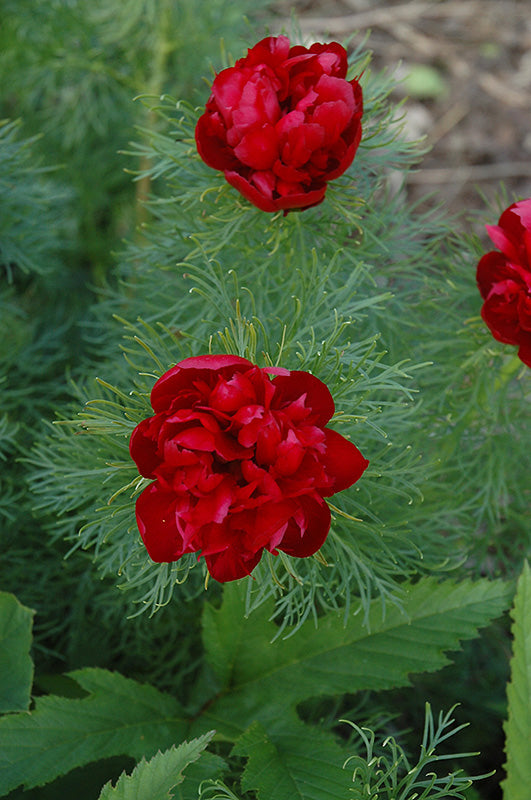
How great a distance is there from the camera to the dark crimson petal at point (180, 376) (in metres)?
0.60

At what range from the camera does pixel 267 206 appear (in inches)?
30.2

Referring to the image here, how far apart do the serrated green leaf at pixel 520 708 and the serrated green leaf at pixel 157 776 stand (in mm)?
270

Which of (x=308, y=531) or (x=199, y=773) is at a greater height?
(x=308, y=531)

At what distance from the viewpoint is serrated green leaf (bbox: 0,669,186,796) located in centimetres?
78

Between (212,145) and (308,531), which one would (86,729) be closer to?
(308,531)

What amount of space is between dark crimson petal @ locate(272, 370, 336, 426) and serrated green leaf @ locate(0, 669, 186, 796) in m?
0.41

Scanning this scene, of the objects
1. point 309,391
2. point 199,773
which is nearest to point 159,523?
point 309,391

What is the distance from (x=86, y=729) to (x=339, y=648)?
289mm

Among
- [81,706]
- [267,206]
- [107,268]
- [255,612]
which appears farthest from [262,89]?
[107,268]

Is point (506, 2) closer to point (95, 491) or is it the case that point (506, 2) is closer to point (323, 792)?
point (95, 491)

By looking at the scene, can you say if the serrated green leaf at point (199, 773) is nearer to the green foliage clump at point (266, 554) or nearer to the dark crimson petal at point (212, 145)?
the green foliage clump at point (266, 554)

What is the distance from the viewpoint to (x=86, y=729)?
826mm

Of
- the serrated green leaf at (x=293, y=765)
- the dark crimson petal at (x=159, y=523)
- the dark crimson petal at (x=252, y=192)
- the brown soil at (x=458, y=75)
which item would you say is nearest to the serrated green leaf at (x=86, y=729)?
the serrated green leaf at (x=293, y=765)

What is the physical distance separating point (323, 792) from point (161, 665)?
45 centimetres
